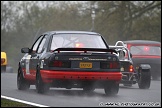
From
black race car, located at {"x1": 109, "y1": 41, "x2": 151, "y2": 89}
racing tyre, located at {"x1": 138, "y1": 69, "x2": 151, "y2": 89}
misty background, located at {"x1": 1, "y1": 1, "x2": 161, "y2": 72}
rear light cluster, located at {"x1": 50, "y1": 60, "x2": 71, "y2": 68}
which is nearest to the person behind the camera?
rear light cluster, located at {"x1": 50, "y1": 60, "x2": 71, "y2": 68}

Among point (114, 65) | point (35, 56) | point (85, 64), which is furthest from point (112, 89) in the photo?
point (35, 56)

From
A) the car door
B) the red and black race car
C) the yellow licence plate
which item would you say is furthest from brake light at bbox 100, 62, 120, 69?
the car door

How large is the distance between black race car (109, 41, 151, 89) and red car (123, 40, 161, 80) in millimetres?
5036

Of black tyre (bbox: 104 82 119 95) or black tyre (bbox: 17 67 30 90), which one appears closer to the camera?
black tyre (bbox: 104 82 119 95)

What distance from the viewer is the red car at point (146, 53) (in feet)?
83.7

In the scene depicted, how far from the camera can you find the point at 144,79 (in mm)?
19438

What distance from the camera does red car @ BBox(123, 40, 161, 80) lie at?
83.7ft

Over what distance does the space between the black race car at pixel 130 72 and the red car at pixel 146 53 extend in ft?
16.5

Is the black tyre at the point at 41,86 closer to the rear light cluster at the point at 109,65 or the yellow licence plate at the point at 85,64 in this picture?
the yellow licence plate at the point at 85,64

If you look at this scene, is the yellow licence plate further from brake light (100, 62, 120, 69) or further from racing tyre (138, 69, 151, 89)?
racing tyre (138, 69, 151, 89)

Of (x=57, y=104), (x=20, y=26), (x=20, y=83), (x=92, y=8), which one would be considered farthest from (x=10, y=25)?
(x=57, y=104)

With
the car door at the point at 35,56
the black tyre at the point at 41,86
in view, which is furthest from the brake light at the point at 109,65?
the car door at the point at 35,56

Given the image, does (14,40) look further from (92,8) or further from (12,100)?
(12,100)

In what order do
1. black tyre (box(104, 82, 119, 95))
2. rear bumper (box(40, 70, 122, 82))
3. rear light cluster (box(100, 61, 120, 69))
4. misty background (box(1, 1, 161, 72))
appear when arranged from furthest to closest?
misty background (box(1, 1, 161, 72))
black tyre (box(104, 82, 119, 95))
rear light cluster (box(100, 61, 120, 69))
rear bumper (box(40, 70, 122, 82))
